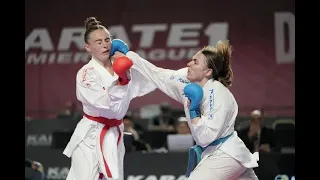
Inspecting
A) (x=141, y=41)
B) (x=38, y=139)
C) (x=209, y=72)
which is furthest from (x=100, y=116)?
(x=141, y=41)

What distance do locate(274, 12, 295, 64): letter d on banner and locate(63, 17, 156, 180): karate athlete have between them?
692 cm

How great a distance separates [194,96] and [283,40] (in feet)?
25.5

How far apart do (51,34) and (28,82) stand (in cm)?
96

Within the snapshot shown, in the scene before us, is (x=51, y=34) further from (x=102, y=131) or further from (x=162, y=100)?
(x=102, y=131)

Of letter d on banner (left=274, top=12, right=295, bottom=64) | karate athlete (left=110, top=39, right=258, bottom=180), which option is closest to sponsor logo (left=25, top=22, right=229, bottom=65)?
letter d on banner (left=274, top=12, right=295, bottom=64)

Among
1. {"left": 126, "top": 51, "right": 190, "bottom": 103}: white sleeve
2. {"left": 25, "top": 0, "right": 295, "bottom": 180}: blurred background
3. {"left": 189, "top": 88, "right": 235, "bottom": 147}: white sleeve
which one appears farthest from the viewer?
{"left": 25, "top": 0, "right": 295, "bottom": 180}: blurred background

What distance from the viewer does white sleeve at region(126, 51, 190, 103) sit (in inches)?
228

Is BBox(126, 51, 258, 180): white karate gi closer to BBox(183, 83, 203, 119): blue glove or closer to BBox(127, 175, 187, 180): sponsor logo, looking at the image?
BBox(183, 83, 203, 119): blue glove

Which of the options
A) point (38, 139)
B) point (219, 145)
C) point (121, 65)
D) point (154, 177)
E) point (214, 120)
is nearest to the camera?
point (214, 120)

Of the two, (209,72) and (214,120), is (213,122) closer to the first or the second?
(214,120)

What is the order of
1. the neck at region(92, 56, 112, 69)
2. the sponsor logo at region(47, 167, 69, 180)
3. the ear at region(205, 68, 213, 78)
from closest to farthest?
1. the ear at region(205, 68, 213, 78)
2. the neck at region(92, 56, 112, 69)
3. the sponsor logo at region(47, 167, 69, 180)

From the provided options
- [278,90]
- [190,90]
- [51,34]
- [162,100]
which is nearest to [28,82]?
[51,34]

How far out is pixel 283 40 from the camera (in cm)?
1269

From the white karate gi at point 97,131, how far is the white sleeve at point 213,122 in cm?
78
